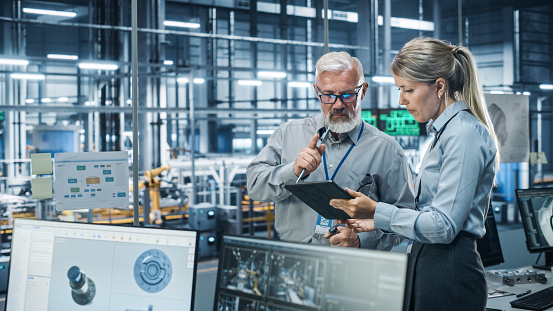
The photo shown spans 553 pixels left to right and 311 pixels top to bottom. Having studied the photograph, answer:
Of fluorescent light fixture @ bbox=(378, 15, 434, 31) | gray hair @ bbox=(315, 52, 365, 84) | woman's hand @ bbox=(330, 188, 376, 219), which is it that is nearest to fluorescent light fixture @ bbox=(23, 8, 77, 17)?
fluorescent light fixture @ bbox=(378, 15, 434, 31)

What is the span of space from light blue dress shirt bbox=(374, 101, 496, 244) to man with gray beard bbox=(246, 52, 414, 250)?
38 cm

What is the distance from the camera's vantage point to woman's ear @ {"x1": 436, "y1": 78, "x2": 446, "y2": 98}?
1662 mm

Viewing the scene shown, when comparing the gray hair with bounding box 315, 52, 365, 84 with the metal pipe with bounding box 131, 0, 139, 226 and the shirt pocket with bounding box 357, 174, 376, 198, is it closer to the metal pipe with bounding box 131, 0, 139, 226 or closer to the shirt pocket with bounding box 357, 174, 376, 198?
the shirt pocket with bounding box 357, 174, 376, 198

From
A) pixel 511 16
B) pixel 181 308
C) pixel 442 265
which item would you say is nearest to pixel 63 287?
pixel 181 308

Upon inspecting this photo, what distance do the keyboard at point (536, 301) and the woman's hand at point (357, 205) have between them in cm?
115

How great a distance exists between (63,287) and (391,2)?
10.3m

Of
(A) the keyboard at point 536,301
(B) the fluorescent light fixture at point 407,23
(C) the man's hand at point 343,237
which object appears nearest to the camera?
(C) the man's hand at point 343,237

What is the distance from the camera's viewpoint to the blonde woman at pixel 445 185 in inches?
61.4

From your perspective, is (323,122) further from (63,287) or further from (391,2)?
(391,2)

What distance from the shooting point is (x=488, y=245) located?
109 inches

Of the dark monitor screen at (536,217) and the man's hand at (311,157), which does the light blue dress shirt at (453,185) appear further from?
the dark monitor screen at (536,217)

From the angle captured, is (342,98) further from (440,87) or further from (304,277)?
(304,277)

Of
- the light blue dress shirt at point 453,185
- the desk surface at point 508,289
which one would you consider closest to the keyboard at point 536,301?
the desk surface at point 508,289

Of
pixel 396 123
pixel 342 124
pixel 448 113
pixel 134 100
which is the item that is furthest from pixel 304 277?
pixel 396 123
